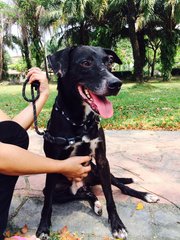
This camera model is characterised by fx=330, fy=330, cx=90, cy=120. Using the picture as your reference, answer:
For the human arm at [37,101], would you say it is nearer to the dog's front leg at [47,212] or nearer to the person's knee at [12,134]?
the dog's front leg at [47,212]

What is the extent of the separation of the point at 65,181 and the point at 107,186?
0.43 meters

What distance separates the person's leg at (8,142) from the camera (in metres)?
2.07

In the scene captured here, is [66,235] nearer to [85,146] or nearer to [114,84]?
[85,146]

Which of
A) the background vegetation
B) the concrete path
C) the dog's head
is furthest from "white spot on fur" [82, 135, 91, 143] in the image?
the background vegetation

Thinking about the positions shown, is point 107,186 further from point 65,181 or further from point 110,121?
point 110,121

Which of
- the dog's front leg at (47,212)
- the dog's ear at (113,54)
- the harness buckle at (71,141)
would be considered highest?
the dog's ear at (113,54)

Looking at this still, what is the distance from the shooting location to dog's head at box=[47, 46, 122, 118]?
2549 millimetres

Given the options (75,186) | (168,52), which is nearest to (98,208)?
(75,186)

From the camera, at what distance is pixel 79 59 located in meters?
2.75

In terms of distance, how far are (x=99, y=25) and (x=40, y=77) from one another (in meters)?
23.8

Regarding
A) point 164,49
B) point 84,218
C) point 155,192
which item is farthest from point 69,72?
point 164,49

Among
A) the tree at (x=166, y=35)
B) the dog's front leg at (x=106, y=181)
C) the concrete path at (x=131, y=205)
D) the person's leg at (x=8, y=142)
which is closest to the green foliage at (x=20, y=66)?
the tree at (x=166, y=35)

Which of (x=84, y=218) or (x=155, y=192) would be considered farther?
(x=155, y=192)

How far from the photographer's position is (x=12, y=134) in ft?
6.86
